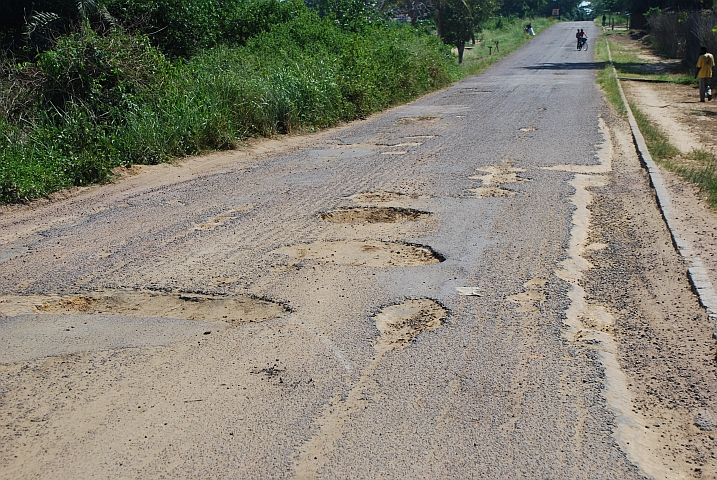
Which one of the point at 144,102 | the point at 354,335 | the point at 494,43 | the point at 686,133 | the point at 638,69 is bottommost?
the point at 638,69

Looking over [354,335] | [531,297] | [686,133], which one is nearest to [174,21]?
[686,133]

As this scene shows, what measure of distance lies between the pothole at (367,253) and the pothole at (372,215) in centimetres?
81

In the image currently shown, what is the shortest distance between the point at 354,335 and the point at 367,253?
A: 1.71 m

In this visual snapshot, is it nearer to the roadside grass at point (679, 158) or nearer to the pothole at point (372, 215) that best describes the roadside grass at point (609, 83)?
the roadside grass at point (679, 158)

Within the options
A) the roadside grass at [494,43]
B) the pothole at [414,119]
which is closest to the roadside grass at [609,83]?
the pothole at [414,119]

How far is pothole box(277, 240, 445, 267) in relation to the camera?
19.4 feet

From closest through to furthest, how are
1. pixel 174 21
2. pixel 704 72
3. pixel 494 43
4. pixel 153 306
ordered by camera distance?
pixel 153 306 → pixel 174 21 → pixel 704 72 → pixel 494 43

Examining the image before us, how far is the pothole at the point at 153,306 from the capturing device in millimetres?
4809

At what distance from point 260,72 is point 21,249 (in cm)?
942

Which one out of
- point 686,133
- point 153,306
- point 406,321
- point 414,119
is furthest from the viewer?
point 414,119

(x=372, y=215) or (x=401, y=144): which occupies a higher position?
(x=372, y=215)

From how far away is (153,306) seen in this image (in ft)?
16.3

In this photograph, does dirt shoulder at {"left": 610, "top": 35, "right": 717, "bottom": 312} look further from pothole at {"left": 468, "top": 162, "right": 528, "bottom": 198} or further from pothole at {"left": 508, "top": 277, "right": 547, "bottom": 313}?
pothole at {"left": 468, "top": 162, "right": 528, "bottom": 198}

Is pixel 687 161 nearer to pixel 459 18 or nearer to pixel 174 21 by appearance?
pixel 174 21
